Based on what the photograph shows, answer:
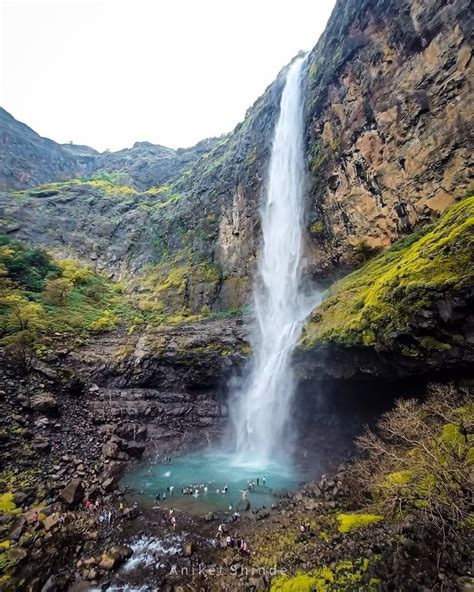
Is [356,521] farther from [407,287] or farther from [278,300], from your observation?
[278,300]

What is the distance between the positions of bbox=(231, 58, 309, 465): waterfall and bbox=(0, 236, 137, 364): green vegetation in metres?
16.4

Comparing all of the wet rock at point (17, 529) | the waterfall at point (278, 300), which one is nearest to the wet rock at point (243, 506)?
the waterfall at point (278, 300)

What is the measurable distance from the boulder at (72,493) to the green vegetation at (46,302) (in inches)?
443

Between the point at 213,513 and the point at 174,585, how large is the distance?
469 centimetres

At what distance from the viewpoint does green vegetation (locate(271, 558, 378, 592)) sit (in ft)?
25.8

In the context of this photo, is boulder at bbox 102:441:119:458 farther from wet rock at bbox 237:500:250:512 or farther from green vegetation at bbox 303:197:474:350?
green vegetation at bbox 303:197:474:350

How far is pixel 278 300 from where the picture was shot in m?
31.7

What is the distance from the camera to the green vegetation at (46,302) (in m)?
26.4

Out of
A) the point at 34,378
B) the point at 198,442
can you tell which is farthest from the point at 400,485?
the point at 34,378

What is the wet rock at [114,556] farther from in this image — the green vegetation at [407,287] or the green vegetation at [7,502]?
the green vegetation at [407,287]

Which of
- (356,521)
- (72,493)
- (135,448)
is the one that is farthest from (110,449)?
(356,521)

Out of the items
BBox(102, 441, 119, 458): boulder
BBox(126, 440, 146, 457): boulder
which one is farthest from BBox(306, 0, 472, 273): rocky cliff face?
BBox(102, 441, 119, 458): boulder

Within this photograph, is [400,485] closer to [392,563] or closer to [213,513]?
[392,563]

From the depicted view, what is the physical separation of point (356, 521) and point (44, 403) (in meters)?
19.6
